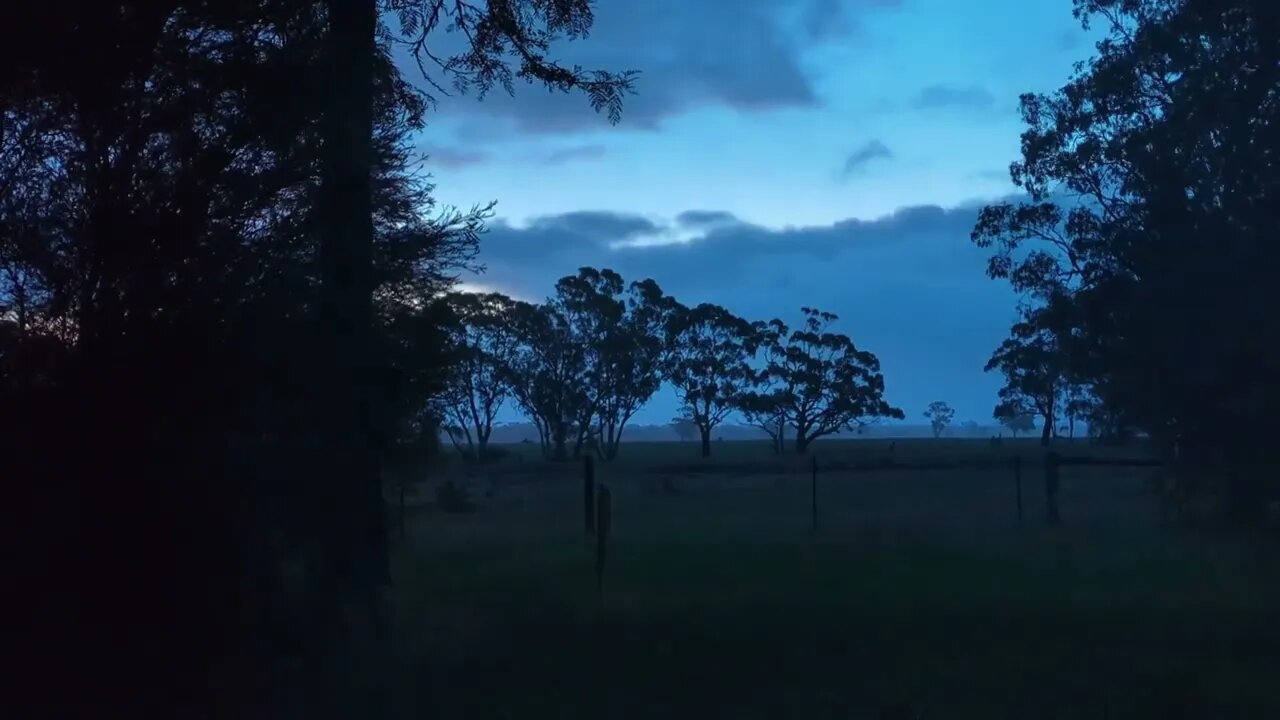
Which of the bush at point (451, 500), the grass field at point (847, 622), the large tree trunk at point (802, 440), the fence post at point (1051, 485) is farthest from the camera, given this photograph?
the large tree trunk at point (802, 440)

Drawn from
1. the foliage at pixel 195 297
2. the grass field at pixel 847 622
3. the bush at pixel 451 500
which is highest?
the foliage at pixel 195 297

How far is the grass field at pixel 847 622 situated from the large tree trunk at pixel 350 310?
0.89 meters

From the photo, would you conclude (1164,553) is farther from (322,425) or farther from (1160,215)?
(322,425)

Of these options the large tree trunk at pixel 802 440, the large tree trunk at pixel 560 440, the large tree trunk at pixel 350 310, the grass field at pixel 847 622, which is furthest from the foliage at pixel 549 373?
the large tree trunk at pixel 350 310

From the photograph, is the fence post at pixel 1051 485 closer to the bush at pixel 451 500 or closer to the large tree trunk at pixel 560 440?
the bush at pixel 451 500

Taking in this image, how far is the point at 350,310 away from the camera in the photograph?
12.4m

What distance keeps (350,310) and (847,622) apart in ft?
17.7

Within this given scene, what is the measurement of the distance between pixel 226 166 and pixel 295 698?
4.67 m

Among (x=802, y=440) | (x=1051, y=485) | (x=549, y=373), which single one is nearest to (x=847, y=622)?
(x=1051, y=485)

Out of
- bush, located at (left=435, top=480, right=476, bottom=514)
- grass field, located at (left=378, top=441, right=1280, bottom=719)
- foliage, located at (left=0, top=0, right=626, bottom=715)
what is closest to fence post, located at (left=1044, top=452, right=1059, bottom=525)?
grass field, located at (left=378, top=441, right=1280, bottom=719)

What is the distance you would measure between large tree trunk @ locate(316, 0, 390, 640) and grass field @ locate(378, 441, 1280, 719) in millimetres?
889

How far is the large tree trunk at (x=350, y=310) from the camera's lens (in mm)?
11953

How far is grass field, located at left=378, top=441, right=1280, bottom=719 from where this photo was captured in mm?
10023

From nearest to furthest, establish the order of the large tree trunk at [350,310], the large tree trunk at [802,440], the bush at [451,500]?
the large tree trunk at [350,310] → the bush at [451,500] → the large tree trunk at [802,440]
